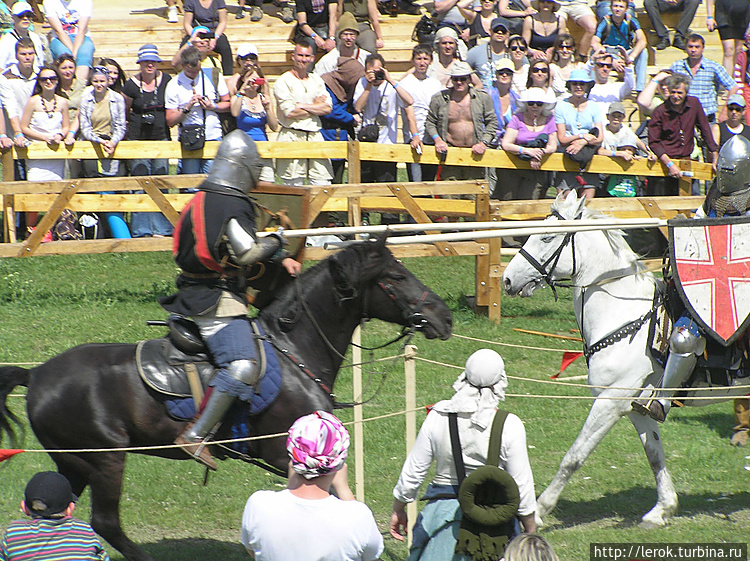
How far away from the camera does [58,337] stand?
1063cm

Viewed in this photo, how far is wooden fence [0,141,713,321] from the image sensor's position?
11172mm

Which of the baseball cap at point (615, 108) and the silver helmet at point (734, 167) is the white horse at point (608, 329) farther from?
the baseball cap at point (615, 108)

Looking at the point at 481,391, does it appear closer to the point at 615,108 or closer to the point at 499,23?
the point at 615,108

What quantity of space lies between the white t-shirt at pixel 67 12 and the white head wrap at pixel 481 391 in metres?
12.1

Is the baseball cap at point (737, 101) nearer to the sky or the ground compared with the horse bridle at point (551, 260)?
nearer to the sky

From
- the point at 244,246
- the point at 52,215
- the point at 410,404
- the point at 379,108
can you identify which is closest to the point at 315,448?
the point at 244,246

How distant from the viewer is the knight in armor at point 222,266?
577 centimetres

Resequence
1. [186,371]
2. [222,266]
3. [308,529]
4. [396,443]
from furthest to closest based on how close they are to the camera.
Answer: [396,443], [186,371], [222,266], [308,529]

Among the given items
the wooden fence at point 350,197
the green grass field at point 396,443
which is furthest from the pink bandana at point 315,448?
the wooden fence at point 350,197

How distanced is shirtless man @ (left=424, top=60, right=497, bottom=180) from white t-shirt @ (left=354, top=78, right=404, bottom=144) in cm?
70

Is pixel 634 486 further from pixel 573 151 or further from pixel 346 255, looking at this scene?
pixel 573 151

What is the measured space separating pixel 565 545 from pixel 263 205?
3246mm

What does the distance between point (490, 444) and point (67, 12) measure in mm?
12529

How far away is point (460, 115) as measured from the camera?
12.4 metres
